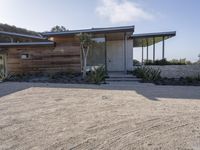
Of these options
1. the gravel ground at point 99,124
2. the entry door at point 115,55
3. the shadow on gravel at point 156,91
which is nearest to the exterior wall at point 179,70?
the entry door at point 115,55

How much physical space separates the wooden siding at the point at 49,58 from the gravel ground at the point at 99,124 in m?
7.47

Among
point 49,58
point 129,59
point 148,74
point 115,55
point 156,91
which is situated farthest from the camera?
point 115,55

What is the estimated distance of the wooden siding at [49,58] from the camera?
14844mm

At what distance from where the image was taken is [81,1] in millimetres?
12711

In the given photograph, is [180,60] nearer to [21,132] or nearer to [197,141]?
[197,141]

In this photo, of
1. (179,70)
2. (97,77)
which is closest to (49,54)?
(97,77)

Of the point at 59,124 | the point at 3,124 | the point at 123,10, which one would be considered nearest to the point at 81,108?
the point at 59,124

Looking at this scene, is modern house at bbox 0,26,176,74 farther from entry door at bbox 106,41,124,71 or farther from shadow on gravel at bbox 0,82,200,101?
shadow on gravel at bbox 0,82,200,101

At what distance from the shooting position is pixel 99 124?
481cm

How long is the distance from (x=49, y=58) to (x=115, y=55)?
4953mm

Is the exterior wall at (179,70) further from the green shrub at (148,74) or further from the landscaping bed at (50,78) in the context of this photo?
the landscaping bed at (50,78)

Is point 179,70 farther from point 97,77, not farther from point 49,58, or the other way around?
point 49,58

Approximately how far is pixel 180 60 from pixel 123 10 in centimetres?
574

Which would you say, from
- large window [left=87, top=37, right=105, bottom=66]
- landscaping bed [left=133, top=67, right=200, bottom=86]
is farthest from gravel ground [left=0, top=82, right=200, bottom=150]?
large window [left=87, top=37, right=105, bottom=66]
